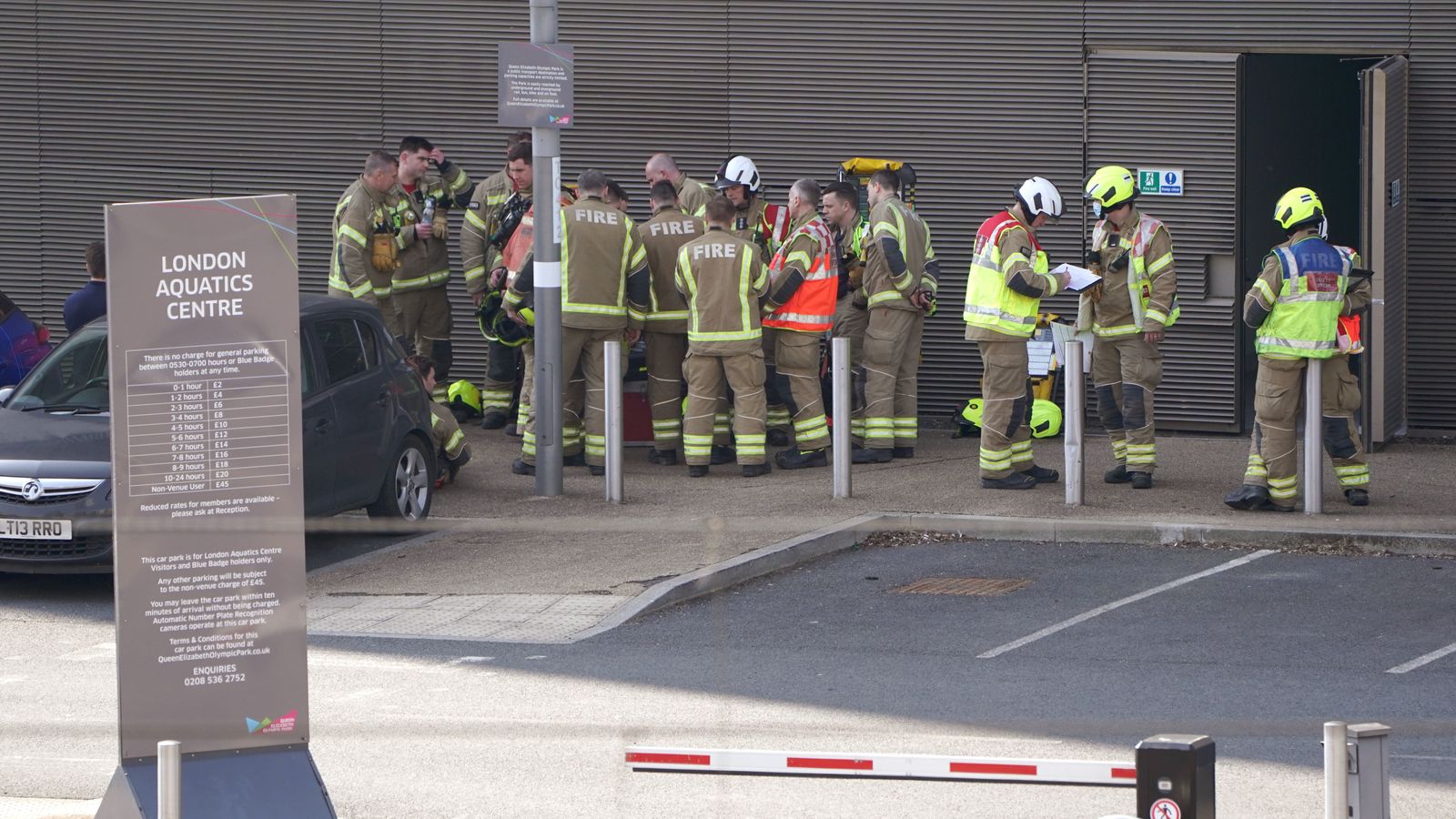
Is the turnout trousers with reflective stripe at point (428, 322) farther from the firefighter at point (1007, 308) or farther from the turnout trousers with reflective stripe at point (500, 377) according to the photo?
the firefighter at point (1007, 308)

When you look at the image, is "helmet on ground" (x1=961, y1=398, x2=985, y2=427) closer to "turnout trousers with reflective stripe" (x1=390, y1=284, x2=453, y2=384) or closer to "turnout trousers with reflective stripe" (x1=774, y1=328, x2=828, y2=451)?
"turnout trousers with reflective stripe" (x1=774, y1=328, x2=828, y2=451)

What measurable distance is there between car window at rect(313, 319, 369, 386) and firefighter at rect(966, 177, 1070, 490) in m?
4.13

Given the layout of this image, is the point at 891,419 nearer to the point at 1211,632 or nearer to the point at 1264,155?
the point at 1264,155

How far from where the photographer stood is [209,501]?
19.1 feet

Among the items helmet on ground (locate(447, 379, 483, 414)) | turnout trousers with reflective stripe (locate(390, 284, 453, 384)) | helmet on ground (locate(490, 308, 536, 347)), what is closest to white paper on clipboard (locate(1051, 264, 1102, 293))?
helmet on ground (locate(490, 308, 536, 347))

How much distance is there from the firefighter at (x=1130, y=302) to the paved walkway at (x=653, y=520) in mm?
471

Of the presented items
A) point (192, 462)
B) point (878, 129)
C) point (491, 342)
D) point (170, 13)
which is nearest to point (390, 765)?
point (192, 462)

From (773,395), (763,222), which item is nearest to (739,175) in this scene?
(763,222)

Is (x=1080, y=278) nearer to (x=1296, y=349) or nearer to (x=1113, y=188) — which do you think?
(x=1113, y=188)

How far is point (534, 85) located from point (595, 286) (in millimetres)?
1723

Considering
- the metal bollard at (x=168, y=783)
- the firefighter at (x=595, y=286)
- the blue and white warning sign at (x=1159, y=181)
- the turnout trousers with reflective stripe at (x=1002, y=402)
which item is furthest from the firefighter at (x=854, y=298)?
the metal bollard at (x=168, y=783)

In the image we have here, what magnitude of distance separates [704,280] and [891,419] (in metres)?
1.97

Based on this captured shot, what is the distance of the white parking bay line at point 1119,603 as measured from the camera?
30.6 ft

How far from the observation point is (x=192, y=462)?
228 inches
